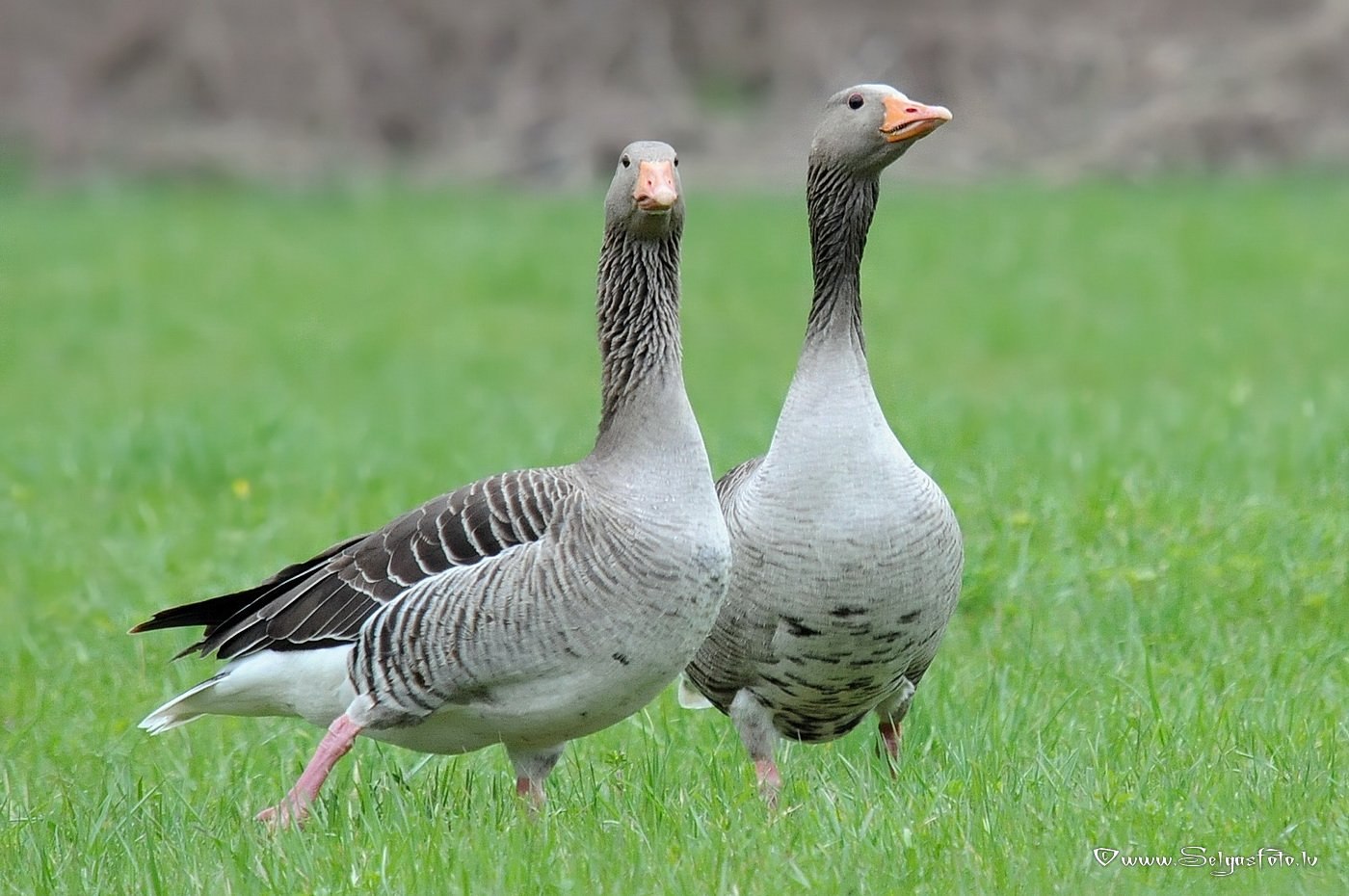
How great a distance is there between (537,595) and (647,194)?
1128 mm

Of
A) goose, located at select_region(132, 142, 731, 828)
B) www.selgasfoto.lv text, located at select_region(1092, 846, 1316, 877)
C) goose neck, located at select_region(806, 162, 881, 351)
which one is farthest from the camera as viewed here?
goose neck, located at select_region(806, 162, 881, 351)

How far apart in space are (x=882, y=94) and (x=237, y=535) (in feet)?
15.4

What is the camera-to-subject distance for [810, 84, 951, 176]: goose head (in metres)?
5.10

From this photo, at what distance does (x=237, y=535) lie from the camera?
8664 mm

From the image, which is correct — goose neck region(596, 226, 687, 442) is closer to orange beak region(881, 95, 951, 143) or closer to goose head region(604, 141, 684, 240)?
goose head region(604, 141, 684, 240)

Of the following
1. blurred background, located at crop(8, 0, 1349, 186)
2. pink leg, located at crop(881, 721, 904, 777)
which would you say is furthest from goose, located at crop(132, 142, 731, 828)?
blurred background, located at crop(8, 0, 1349, 186)

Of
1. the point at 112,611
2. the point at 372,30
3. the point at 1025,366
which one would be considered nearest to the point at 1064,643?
the point at 112,611

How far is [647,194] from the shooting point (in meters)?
4.75

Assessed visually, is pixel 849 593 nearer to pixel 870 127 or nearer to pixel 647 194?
pixel 647 194

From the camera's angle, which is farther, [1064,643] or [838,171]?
[1064,643]

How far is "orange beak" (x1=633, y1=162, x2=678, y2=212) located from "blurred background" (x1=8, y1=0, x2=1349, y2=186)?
18151 mm

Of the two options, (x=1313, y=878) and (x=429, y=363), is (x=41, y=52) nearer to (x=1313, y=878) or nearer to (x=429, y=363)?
(x=429, y=363)

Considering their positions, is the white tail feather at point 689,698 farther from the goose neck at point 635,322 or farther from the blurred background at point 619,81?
the blurred background at point 619,81

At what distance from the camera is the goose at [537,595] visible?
4.62m
